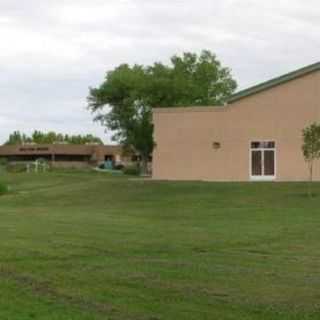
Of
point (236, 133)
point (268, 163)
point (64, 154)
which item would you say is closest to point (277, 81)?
point (236, 133)

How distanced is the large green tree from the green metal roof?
28.4 m

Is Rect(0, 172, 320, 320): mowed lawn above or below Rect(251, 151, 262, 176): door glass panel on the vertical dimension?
below

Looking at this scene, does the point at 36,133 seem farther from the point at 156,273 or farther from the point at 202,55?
the point at 156,273

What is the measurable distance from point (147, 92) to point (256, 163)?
101ft

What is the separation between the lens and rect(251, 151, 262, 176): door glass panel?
5475cm

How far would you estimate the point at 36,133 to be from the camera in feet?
562

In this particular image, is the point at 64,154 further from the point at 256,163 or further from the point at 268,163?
the point at 268,163

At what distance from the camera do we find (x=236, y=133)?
54.9 metres

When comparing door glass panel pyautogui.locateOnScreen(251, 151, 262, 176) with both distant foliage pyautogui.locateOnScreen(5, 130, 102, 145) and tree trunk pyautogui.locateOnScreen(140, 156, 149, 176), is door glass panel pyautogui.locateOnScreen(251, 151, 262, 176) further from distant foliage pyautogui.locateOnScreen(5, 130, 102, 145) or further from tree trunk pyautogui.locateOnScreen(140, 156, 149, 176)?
distant foliage pyautogui.locateOnScreen(5, 130, 102, 145)

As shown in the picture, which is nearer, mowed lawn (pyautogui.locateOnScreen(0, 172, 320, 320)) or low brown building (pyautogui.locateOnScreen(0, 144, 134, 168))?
mowed lawn (pyautogui.locateOnScreen(0, 172, 320, 320))

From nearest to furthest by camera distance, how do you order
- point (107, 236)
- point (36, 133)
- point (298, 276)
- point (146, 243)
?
1. point (298, 276)
2. point (146, 243)
3. point (107, 236)
4. point (36, 133)

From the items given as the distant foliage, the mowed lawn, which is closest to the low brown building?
the distant foliage

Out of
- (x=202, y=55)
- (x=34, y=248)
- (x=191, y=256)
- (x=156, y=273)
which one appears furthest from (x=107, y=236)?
(x=202, y=55)

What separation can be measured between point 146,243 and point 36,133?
506 feet
